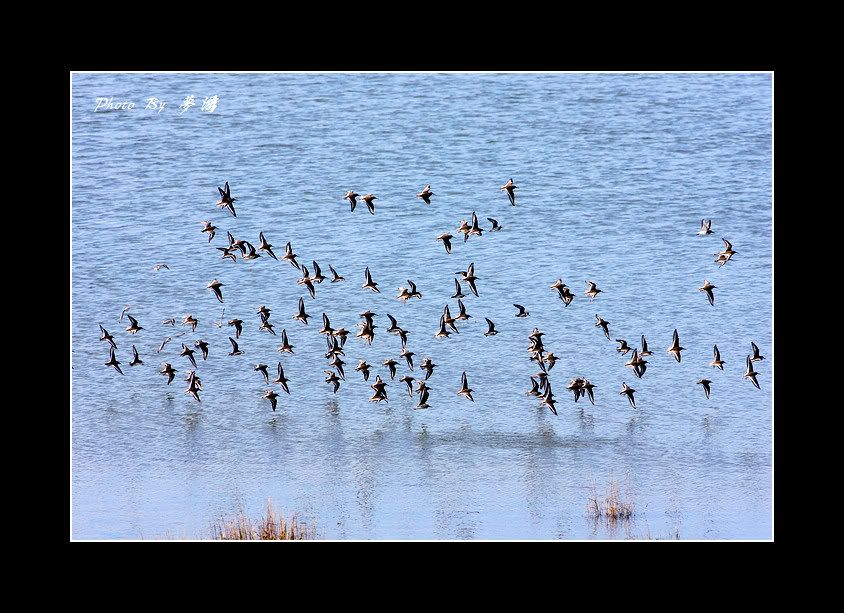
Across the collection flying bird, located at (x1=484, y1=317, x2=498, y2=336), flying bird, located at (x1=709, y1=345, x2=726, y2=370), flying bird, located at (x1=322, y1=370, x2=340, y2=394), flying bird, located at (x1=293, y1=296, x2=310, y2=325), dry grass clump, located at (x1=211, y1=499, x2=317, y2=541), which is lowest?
dry grass clump, located at (x1=211, y1=499, x2=317, y2=541)

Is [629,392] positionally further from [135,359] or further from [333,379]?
[135,359]

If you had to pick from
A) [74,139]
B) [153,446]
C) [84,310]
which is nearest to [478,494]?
[153,446]

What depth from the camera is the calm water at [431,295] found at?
2678 cm

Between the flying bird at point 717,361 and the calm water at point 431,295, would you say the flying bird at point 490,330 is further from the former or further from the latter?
the flying bird at point 717,361

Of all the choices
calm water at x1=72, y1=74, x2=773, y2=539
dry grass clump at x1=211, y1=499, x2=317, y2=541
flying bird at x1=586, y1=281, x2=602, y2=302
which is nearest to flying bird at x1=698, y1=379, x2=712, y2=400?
calm water at x1=72, y1=74, x2=773, y2=539

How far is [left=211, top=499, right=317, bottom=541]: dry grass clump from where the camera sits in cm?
2481

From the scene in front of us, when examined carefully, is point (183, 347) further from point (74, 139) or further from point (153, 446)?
point (74, 139)

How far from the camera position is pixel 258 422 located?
29578 mm

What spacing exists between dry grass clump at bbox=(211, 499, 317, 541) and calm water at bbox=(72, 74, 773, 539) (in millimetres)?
448

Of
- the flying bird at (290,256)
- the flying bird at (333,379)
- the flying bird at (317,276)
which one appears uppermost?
the flying bird at (290,256)

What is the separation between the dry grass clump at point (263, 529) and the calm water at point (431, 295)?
448 mm

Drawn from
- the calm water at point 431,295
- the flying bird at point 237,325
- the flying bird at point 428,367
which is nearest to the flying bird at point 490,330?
the calm water at point 431,295

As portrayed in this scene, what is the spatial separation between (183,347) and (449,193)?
8.93 metres

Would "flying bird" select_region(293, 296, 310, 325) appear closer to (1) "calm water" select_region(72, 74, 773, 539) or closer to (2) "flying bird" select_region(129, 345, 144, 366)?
(1) "calm water" select_region(72, 74, 773, 539)
